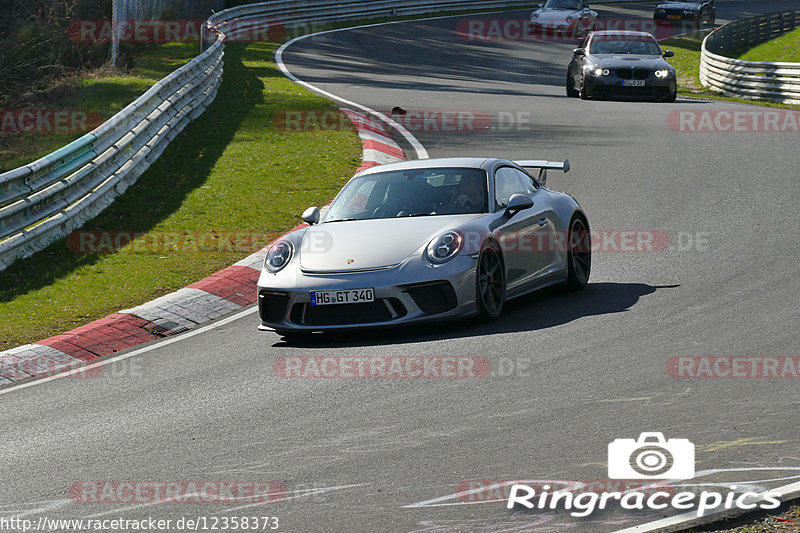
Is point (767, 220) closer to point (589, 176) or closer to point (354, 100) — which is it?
point (589, 176)

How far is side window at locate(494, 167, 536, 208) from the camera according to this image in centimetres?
995

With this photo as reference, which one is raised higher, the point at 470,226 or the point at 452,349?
the point at 470,226

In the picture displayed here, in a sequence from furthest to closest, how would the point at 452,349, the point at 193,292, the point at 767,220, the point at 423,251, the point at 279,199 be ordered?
the point at 279,199 → the point at 767,220 → the point at 193,292 → the point at 423,251 → the point at 452,349

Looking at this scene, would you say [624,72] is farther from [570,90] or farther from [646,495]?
[646,495]

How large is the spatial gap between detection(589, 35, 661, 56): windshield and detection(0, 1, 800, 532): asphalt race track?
12769mm

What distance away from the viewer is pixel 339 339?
9031 millimetres

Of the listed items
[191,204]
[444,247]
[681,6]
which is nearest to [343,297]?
[444,247]

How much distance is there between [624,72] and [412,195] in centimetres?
1562

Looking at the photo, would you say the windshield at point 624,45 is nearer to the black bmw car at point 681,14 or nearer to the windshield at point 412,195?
the windshield at point 412,195

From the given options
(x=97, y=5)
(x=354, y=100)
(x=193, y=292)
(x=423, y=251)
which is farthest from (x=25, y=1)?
(x=423, y=251)

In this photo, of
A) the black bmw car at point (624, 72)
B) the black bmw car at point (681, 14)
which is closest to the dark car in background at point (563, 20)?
the black bmw car at point (681, 14)

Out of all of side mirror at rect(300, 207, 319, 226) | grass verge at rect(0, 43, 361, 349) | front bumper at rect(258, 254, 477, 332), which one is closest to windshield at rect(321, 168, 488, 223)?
side mirror at rect(300, 207, 319, 226)

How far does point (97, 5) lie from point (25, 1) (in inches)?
84.8

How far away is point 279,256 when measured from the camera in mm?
9320
